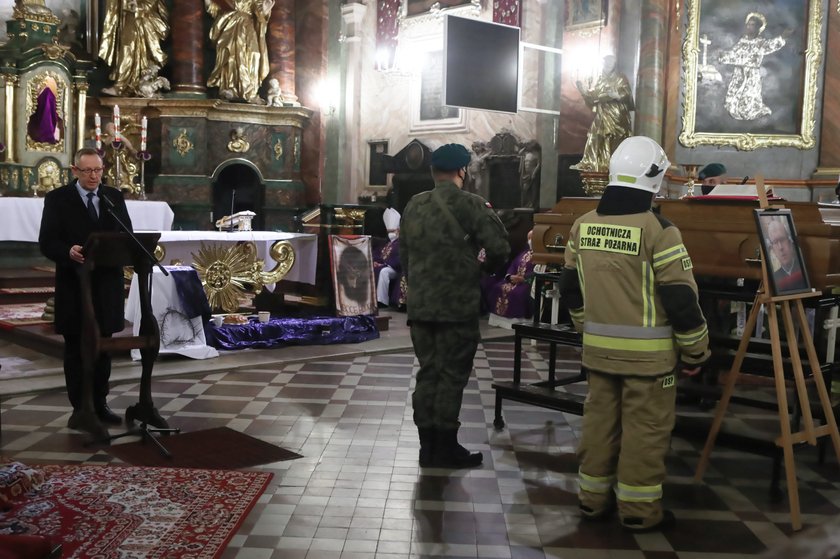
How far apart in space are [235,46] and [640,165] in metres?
12.0

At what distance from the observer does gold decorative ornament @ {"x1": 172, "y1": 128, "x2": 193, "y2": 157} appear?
46.4ft

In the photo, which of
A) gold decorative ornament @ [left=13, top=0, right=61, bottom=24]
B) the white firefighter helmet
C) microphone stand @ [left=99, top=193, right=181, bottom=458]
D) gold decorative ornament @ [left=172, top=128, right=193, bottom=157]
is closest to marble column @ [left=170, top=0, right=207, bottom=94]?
gold decorative ornament @ [left=172, top=128, right=193, bottom=157]

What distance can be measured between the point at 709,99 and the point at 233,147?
7.61 m

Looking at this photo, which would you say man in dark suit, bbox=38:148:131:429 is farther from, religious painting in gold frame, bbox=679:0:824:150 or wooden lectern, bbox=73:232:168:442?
religious painting in gold frame, bbox=679:0:824:150

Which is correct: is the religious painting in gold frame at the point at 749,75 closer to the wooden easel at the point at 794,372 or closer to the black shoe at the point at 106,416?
the wooden easel at the point at 794,372

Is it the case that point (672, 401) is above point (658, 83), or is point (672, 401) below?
below

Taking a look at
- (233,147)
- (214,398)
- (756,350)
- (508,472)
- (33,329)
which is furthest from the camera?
(233,147)

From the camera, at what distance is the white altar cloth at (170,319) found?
728 cm

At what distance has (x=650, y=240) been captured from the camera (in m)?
3.72

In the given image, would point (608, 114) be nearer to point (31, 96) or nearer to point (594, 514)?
point (594, 514)

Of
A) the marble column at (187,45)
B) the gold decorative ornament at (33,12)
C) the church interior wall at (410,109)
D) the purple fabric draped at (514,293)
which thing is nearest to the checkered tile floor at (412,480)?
the purple fabric draped at (514,293)

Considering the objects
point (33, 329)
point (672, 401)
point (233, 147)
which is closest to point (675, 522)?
point (672, 401)

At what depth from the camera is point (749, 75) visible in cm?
1105

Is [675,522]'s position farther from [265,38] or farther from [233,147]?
[265,38]
